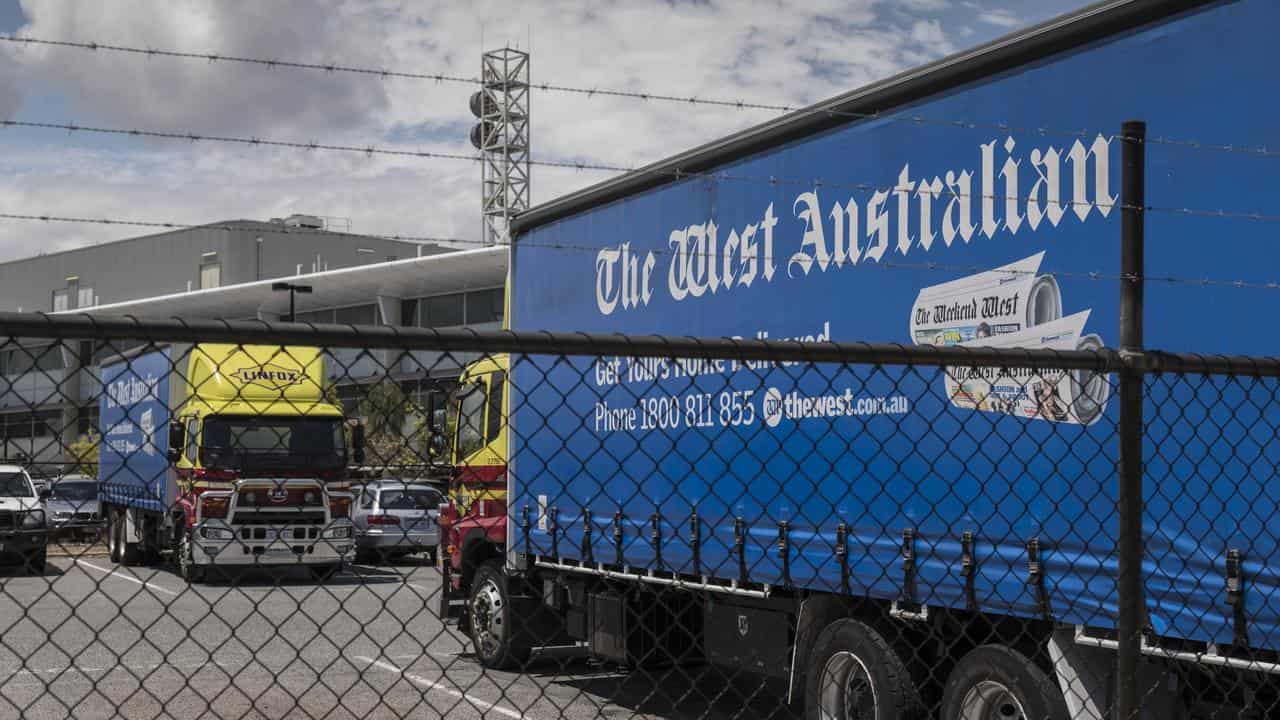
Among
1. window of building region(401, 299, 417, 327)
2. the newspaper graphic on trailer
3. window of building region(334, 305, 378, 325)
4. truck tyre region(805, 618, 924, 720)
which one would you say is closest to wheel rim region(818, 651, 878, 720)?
truck tyre region(805, 618, 924, 720)

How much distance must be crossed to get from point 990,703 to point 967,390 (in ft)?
4.54

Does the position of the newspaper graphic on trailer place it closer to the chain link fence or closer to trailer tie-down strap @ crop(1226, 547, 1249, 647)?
the chain link fence

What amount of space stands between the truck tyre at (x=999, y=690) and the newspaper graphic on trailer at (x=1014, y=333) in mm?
1074

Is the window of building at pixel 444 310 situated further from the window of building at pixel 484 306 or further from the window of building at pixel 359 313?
the window of building at pixel 359 313

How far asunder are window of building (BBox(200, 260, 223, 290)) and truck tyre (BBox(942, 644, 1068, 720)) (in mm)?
58897

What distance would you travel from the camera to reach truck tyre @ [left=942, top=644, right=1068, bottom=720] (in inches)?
241

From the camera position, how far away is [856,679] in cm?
734

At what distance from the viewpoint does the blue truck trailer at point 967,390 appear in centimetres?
543

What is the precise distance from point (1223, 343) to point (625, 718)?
5525 millimetres

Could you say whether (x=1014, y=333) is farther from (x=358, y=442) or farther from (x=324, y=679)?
(x=358, y=442)

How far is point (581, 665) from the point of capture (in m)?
12.3

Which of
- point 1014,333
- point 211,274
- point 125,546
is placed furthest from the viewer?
point 211,274

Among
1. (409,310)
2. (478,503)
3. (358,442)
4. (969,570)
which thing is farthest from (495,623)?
(409,310)

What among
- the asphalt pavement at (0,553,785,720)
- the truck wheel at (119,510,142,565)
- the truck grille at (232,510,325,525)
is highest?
the truck grille at (232,510,325,525)
